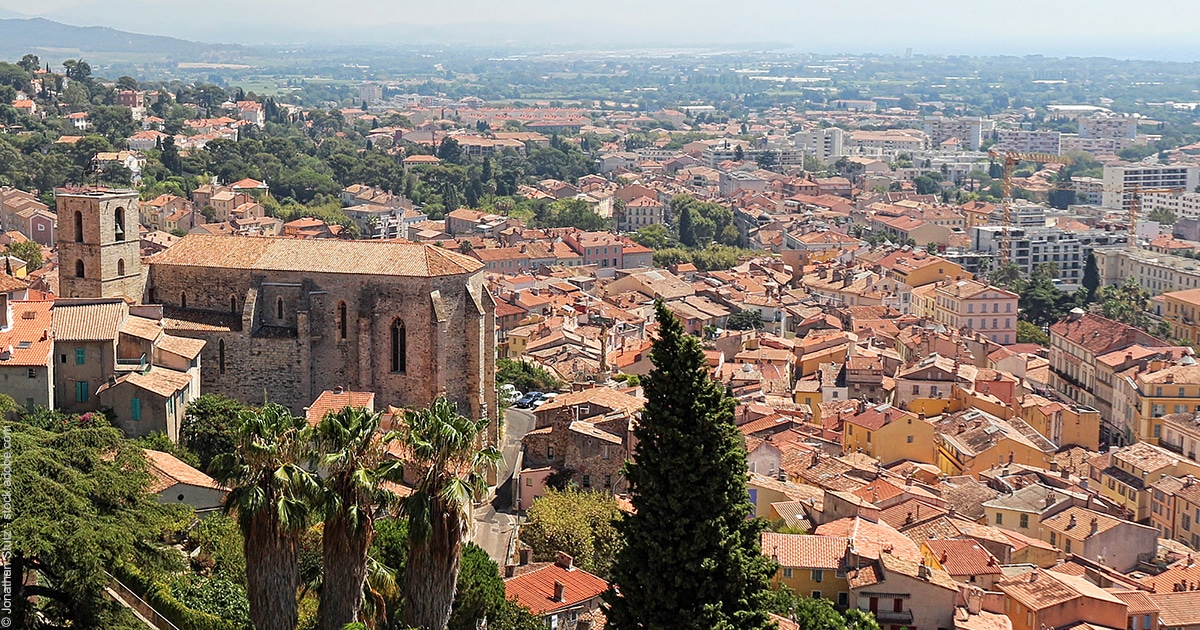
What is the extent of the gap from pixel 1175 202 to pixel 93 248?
9463cm

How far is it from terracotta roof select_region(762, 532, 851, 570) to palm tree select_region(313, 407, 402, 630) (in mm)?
10619

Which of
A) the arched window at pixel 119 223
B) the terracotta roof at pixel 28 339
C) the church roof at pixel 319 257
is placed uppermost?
the arched window at pixel 119 223

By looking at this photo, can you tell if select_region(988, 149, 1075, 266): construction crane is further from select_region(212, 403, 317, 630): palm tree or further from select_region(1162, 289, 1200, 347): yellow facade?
select_region(212, 403, 317, 630): palm tree

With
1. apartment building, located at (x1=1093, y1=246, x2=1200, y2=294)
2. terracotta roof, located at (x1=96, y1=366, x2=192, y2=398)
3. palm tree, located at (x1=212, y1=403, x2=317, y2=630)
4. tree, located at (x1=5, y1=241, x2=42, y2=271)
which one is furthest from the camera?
apartment building, located at (x1=1093, y1=246, x2=1200, y2=294)

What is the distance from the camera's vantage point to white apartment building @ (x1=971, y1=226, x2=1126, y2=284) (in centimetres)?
8012

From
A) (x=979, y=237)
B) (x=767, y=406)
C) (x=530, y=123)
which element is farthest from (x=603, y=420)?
(x=530, y=123)

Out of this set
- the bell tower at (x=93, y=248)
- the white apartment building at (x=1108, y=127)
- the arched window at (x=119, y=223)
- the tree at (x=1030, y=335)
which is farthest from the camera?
the white apartment building at (x=1108, y=127)

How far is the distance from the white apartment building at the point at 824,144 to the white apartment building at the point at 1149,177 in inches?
1375

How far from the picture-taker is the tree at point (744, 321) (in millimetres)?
57469

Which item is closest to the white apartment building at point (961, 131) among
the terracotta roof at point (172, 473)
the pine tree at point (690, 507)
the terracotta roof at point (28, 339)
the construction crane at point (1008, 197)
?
the construction crane at point (1008, 197)

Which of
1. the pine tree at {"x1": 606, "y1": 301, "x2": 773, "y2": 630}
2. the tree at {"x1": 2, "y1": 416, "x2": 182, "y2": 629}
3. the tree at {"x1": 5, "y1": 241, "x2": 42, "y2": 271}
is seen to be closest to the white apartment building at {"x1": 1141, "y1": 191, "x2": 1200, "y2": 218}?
the tree at {"x1": 5, "y1": 241, "x2": 42, "y2": 271}

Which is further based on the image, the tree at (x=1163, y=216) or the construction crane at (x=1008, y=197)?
the tree at (x=1163, y=216)

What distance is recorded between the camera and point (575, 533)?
91.0ft

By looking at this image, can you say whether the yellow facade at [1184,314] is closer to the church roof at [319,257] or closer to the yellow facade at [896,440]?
the yellow facade at [896,440]
